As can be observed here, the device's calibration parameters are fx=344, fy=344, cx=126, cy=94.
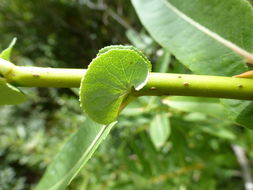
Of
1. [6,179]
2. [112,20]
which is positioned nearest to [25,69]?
[6,179]

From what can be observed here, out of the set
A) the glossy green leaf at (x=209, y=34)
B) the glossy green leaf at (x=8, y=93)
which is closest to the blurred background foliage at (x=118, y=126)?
the glossy green leaf at (x=209, y=34)

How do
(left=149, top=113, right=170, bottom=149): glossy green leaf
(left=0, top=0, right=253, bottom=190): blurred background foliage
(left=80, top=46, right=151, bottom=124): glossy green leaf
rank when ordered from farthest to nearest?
(left=0, top=0, right=253, bottom=190): blurred background foliage < (left=149, top=113, right=170, bottom=149): glossy green leaf < (left=80, top=46, right=151, bottom=124): glossy green leaf

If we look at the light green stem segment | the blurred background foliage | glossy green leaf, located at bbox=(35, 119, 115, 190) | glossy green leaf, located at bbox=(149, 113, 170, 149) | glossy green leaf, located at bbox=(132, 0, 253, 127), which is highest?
the light green stem segment

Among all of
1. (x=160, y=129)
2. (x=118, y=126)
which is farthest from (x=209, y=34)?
(x=118, y=126)

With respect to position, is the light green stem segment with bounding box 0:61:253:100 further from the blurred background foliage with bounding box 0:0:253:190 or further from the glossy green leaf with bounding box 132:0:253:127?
the blurred background foliage with bounding box 0:0:253:190

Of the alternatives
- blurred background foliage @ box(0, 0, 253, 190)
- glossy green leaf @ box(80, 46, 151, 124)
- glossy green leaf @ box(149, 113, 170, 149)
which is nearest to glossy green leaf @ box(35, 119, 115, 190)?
glossy green leaf @ box(80, 46, 151, 124)

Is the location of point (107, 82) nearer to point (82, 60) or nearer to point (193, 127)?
point (193, 127)

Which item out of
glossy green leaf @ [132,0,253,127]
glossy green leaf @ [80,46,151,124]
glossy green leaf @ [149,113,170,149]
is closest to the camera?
glossy green leaf @ [80,46,151,124]

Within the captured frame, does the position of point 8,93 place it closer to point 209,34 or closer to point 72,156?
point 72,156
